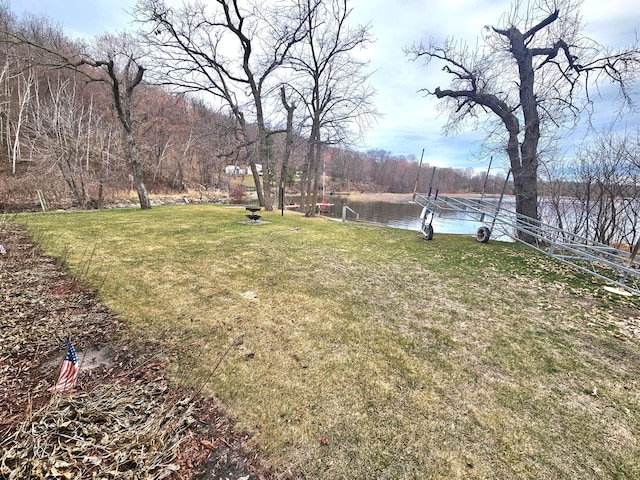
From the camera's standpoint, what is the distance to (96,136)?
60.3 feet

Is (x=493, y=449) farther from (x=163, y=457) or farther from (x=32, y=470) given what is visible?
(x=32, y=470)

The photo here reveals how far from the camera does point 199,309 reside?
11.0 feet

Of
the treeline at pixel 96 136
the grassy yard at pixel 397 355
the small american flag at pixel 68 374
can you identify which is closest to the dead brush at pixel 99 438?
the small american flag at pixel 68 374

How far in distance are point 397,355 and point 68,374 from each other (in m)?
2.73

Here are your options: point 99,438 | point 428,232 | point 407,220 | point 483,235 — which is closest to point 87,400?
point 99,438

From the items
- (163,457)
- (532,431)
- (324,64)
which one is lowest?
(532,431)

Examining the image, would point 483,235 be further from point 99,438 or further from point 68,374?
point 68,374

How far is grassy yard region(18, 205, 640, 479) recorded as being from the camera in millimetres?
1774

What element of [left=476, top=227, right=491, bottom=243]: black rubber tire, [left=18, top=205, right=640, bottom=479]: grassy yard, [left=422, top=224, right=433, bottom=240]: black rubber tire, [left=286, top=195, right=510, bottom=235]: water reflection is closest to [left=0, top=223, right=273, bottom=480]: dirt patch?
[left=18, top=205, right=640, bottom=479]: grassy yard

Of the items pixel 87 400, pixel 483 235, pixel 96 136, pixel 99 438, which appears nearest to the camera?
pixel 99 438

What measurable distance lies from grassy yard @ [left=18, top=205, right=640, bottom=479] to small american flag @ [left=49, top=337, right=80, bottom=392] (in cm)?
68

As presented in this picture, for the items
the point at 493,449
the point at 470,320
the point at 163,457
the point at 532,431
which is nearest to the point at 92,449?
the point at 163,457

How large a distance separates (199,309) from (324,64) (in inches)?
466

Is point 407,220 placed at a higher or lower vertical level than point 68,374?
lower
